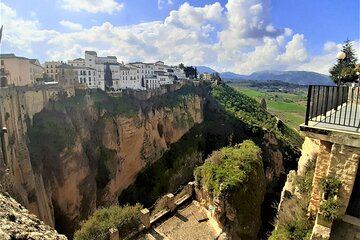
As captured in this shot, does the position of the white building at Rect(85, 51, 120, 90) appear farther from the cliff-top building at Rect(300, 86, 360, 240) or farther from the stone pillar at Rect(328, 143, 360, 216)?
the stone pillar at Rect(328, 143, 360, 216)

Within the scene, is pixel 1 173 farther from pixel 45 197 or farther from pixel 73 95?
pixel 73 95

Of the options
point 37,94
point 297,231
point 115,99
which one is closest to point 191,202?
point 297,231

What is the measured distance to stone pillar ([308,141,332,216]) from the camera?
5047 mm

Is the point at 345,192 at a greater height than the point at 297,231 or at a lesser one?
greater

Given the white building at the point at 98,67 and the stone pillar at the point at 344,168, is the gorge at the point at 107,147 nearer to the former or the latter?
the white building at the point at 98,67

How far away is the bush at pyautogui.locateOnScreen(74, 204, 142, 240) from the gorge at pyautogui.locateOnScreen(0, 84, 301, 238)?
3.85 metres

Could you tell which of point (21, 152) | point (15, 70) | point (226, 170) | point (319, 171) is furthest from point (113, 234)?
point (15, 70)

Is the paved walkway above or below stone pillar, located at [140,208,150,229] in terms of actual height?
below

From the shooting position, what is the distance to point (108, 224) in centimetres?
1400

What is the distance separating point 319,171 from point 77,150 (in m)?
21.8

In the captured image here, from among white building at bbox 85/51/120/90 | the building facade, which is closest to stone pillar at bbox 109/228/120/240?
the building facade

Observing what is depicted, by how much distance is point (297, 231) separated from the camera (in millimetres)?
5508

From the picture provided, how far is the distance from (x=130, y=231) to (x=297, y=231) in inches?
400

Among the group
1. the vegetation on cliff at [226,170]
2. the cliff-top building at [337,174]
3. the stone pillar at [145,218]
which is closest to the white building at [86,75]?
the vegetation on cliff at [226,170]
